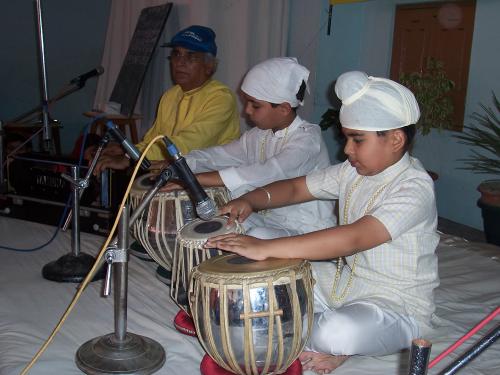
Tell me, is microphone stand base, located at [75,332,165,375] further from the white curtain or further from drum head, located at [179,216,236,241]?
the white curtain

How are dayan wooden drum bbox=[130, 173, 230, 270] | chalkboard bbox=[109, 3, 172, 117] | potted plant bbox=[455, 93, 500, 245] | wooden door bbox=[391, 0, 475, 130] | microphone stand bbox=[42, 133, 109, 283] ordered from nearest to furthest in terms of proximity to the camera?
1. dayan wooden drum bbox=[130, 173, 230, 270]
2. microphone stand bbox=[42, 133, 109, 283]
3. potted plant bbox=[455, 93, 500, 245]
4. wooden door bbox=[391, 0, 475, 130]
5. chalkboard bbox=[109, 3, 172, 117]

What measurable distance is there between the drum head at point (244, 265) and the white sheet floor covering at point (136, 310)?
41 cm

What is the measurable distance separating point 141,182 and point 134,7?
13.6 feet

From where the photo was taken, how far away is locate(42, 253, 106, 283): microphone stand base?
2.60m

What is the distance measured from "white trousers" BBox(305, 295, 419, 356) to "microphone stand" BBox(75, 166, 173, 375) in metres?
0.51

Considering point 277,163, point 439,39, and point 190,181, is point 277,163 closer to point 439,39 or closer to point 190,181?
point 190,181

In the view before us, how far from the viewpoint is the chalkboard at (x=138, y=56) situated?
5.67 m

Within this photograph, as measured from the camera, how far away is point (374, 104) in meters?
1.96

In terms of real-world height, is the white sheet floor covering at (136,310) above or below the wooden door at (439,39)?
below

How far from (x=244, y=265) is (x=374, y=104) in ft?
2.18

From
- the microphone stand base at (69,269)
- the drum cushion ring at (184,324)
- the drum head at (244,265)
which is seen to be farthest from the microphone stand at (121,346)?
the microphone stand base at (69,269)

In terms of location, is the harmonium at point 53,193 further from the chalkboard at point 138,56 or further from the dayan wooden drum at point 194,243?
the chalkboard at point 138,56

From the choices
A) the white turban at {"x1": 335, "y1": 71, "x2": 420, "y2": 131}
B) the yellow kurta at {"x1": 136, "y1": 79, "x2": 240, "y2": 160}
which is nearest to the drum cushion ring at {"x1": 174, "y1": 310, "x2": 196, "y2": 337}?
the white turban at {"x1": 335, "y1": 71, "x2": 420, "y2": 131}

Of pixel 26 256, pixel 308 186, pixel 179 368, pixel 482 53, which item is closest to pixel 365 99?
pixel 308 186
